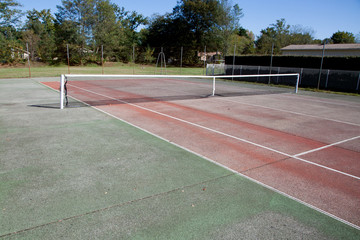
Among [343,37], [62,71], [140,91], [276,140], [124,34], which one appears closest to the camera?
[276,140]

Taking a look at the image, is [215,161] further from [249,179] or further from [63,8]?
[63,8]

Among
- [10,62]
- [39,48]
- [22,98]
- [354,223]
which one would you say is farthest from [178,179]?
[39,48]

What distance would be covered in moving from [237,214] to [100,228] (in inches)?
79.9

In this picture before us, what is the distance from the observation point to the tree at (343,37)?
8411cm

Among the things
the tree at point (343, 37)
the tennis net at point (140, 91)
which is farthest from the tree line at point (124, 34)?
the tennis net at point (140, 91)

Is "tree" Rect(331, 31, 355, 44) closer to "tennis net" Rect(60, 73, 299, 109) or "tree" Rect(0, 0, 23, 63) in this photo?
"tennis net" Rect(60, 73, 299, 109)

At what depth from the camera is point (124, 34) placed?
65375 millimetres

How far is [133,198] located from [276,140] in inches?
208

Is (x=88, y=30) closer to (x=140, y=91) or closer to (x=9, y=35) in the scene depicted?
(x=9, y=35)

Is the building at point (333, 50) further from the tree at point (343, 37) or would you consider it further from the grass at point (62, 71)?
the tree at point (343, 37)

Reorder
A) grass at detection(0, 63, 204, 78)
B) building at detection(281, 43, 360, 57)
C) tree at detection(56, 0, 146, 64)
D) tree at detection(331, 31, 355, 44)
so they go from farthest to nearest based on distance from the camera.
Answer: tree at detection(331, 31, 355, 44) < tree at detection(56, 0, 146, 64) < building at detection(281, 43, 360, 57) < grass at detection(0, 63, 204, 78)

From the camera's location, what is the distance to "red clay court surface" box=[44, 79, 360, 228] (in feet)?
17.1

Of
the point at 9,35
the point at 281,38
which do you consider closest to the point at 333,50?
the point at 281,38

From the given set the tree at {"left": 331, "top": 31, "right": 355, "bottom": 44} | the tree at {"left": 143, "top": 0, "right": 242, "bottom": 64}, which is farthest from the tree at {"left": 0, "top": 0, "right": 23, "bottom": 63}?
the tree at {"left": 331, "top": 31, "right": 355, "bottom": 44}
